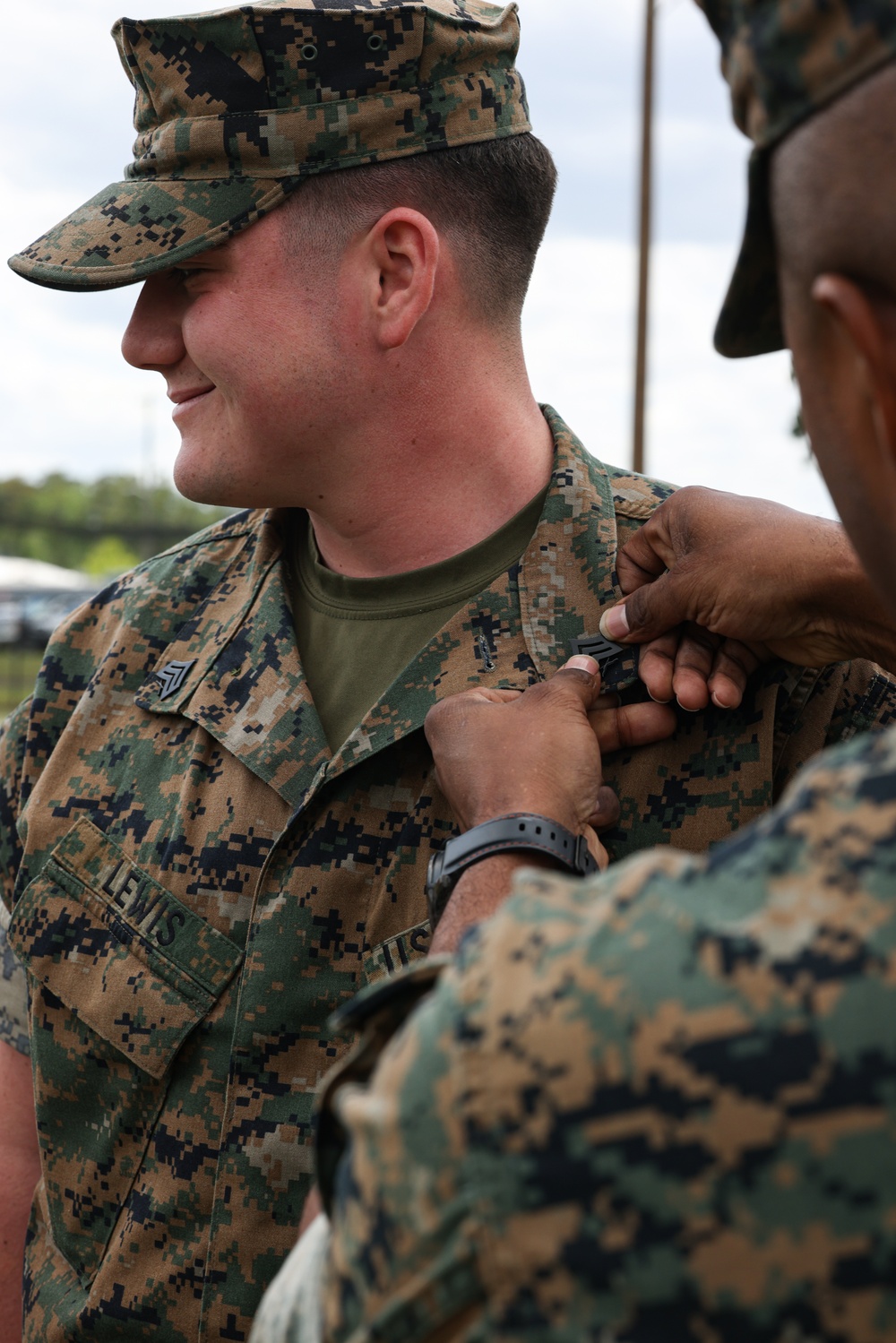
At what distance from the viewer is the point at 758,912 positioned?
0.93m

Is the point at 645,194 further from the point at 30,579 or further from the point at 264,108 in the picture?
the point at 30,579

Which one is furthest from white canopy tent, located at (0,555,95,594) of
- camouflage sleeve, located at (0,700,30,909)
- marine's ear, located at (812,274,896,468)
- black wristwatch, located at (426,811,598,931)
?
marine's ear, located at (812,274,896,468)

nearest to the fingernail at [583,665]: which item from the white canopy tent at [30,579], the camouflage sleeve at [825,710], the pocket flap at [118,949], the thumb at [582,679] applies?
the thumb at [582,679]

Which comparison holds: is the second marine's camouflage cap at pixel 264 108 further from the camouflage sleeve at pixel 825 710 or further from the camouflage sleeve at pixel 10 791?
the camouflage sleeve at pixel 825 710

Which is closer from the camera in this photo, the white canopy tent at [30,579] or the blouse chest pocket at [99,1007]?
the blouse chest pocket at [99,1007]

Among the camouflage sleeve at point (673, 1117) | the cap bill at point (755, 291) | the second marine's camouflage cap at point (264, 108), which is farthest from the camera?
the second marine's camouflage cap at point (264, 108)

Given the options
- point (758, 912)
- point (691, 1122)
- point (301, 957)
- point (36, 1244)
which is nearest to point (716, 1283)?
point (691, 1122)

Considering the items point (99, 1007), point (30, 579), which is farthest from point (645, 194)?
point (30, 579)

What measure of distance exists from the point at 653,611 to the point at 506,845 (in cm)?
57

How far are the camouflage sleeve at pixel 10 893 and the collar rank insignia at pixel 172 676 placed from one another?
0.33m

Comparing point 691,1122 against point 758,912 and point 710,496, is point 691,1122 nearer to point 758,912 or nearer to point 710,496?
point 758,912

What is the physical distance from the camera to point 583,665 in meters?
2.27

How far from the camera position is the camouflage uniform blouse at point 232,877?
88.5 inches

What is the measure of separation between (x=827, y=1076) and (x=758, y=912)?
116 millimetres
